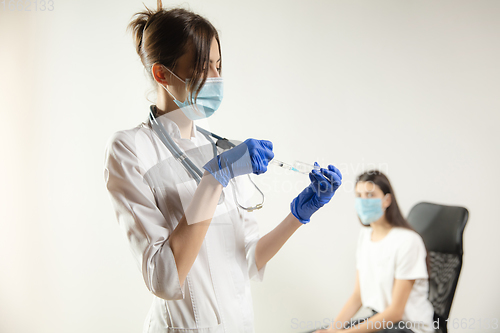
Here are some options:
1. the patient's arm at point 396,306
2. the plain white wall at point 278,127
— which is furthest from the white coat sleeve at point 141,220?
the patient's arm at point 396,306

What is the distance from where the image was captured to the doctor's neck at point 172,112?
2.60 ft

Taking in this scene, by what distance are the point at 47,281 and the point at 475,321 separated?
2265 millimetres

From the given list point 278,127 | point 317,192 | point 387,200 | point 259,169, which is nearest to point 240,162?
point 259,169

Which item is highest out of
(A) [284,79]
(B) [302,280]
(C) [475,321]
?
(A) [284,79]

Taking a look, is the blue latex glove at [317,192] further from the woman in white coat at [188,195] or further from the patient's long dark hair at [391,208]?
the patient's long dark hair at [391,208]

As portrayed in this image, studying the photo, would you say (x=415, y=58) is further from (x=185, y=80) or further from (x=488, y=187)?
(x=185, y=80)

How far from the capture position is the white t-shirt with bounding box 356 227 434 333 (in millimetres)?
1335

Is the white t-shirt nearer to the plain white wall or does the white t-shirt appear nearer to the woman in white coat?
the plain white wall

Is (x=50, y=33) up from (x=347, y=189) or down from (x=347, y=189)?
up

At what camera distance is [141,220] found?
63 centimetres

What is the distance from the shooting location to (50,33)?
1.30 metres

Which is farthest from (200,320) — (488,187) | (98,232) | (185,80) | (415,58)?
(488,187)

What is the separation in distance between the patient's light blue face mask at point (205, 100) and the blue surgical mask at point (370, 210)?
1010mm

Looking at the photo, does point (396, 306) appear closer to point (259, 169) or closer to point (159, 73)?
point (259, 169)
